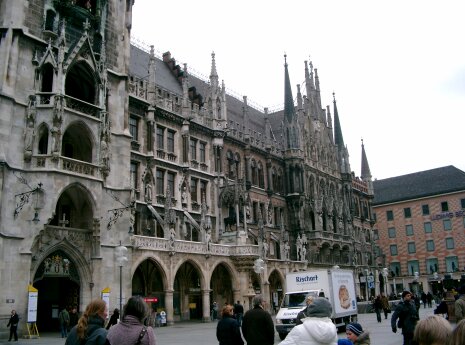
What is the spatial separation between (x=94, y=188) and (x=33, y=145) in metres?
3.78

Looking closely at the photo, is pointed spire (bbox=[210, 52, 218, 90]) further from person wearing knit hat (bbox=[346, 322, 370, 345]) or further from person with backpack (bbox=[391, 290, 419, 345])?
person wearing knit hat (bbox=[346, 322, 370, 345])

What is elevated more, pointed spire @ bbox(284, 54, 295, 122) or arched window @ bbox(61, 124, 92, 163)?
pointed spire @ bbox(284, 54, 295, 122)

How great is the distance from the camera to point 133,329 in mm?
5352

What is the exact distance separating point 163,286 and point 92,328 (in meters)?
26.9

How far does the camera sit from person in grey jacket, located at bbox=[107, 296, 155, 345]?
17.5 feet

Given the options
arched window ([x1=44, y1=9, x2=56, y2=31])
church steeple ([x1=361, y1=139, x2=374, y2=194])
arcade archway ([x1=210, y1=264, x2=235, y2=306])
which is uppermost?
church steeple ([x1=361, y1=139, x2=374, y2=194])

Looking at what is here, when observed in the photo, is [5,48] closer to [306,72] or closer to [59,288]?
[59,288]

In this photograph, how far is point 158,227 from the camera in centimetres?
3547

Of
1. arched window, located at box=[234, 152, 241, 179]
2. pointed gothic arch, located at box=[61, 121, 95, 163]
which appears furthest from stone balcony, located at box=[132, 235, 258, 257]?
arched window, located at box=[234, 152, 241, 179]

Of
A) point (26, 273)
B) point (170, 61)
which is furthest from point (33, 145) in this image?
point (170, 61)

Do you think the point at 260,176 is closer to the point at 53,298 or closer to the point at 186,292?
the point at 186,292

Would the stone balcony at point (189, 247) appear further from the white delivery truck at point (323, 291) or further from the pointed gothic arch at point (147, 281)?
the white delivery truck at point (323, 291)

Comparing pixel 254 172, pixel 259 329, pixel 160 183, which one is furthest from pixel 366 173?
pixel 259 329

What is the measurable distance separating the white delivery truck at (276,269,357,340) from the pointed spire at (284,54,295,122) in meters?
29.8
